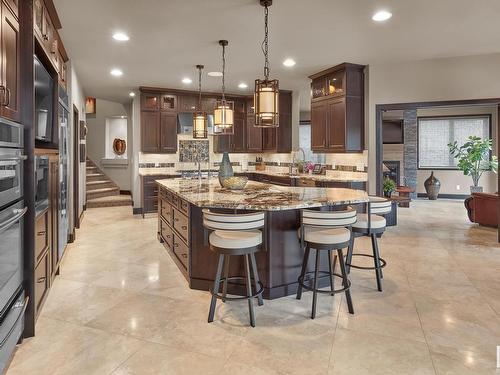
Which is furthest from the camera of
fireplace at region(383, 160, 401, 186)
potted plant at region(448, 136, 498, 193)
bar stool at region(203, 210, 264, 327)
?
fireplace at region(383, 160, 401, 186)

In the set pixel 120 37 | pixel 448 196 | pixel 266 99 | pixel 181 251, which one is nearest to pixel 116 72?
pixel 120 37

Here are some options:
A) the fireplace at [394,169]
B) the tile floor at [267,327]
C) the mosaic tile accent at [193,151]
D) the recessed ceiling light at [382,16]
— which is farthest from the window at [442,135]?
the recessed ceiling light at [382,16]

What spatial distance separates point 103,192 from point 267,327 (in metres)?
7.74

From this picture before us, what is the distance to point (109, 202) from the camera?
345 inches

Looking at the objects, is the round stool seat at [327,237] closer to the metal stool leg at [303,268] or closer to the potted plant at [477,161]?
the metal stool leg at [303,268]

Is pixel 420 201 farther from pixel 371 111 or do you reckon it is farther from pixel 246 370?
pixel 246 370

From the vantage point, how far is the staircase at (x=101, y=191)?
28.7 feet

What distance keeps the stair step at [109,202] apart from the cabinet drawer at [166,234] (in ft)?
13.8

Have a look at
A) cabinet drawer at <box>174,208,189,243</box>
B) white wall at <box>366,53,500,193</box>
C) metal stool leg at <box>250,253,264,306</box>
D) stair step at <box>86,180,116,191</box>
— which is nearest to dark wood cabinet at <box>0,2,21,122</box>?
cabinet drawer at <box>174,208,189,243</box>

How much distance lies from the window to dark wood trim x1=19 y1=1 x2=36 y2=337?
10.2 meters

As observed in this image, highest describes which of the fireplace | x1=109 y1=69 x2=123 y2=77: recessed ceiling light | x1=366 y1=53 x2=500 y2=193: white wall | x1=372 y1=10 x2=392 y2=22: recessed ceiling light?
x1=109 y1=69 x2=123 y2=77: recessed ceiling light

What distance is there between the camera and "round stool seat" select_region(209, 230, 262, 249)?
262cm

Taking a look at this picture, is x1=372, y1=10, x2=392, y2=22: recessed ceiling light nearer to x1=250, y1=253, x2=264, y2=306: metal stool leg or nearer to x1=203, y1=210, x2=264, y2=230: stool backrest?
x1=203, y1=210, x2=264, y2=230: stool backrest

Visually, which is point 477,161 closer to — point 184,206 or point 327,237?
point 327,237
